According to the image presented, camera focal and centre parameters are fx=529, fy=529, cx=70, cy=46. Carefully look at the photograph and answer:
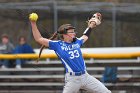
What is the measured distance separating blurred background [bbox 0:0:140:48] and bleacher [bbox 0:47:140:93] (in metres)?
1.05

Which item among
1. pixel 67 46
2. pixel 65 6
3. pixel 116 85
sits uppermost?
pixel 65 6

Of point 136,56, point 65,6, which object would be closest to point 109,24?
point 65,6

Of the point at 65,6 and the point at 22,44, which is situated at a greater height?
the point at 65,6

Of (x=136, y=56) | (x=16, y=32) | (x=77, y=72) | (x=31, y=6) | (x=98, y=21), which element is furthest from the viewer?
(x=16, y=32)

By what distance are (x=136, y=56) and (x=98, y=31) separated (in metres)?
2.16

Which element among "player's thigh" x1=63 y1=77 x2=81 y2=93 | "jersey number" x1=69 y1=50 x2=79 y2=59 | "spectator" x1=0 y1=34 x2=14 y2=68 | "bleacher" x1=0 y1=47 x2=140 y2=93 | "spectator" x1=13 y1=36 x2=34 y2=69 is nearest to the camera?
"player's thigh" x1=63 y1=77 x2=81 y2=93

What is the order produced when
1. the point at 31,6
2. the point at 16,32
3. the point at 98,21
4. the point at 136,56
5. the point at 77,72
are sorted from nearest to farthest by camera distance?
1. the point at 77,72
2. the point at 98,21
3. the point at 136,56
4. the point at 31,6
5. the point at 16,32

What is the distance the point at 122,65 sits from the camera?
39.8 feet

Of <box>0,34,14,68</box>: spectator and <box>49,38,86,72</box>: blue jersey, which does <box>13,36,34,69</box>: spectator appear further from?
<box>49,38,86,72</box>: blue jersey

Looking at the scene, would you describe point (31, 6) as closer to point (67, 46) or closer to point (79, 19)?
point (79, 19)

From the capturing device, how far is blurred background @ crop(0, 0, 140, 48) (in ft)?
43.7

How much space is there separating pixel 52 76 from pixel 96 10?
6.70 feet

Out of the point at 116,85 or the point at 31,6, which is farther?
the point at 31,6

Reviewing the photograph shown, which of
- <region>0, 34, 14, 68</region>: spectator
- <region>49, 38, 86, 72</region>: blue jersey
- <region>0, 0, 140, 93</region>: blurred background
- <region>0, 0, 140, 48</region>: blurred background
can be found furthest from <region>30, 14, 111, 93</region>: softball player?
<region>0, 0, 140, 48</region>: blurred background
